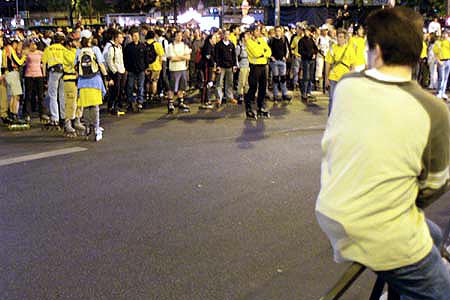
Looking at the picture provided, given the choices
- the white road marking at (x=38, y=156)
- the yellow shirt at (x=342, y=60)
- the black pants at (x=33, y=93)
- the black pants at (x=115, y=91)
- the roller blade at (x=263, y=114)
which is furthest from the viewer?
the black pants at (x=115, y=91)

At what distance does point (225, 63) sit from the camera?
605 inches

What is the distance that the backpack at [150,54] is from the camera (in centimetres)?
1526

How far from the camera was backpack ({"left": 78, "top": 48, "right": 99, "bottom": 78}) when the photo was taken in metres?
11.2

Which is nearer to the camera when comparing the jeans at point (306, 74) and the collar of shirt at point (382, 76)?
the collar of shirt at point (382, 76)

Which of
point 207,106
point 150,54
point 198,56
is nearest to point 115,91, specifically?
point 150,54

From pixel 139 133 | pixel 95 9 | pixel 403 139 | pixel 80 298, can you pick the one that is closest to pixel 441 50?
pixel 139 133

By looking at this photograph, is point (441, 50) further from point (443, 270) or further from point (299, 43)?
point (443, 270)

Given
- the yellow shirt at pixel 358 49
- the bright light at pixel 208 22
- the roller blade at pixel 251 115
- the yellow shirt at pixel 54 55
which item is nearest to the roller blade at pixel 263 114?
the roller blade at pixel 251 115

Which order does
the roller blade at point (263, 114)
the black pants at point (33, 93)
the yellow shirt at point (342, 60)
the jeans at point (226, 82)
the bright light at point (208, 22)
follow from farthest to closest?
the bright light at point (208, 22) → the jeans at point (226, 82) → the roller blade at point (263, 114) → the black pants at point (33, 93) → the yellow shirt at point (342, 60)

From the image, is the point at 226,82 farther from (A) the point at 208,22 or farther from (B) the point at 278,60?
(A) the point at 208,22

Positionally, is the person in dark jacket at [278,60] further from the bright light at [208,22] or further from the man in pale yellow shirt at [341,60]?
the bright light at [208,22]

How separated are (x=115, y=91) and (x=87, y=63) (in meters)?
3.52

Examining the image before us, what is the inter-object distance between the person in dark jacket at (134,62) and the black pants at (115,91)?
23 cm

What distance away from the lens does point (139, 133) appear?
482 inches
